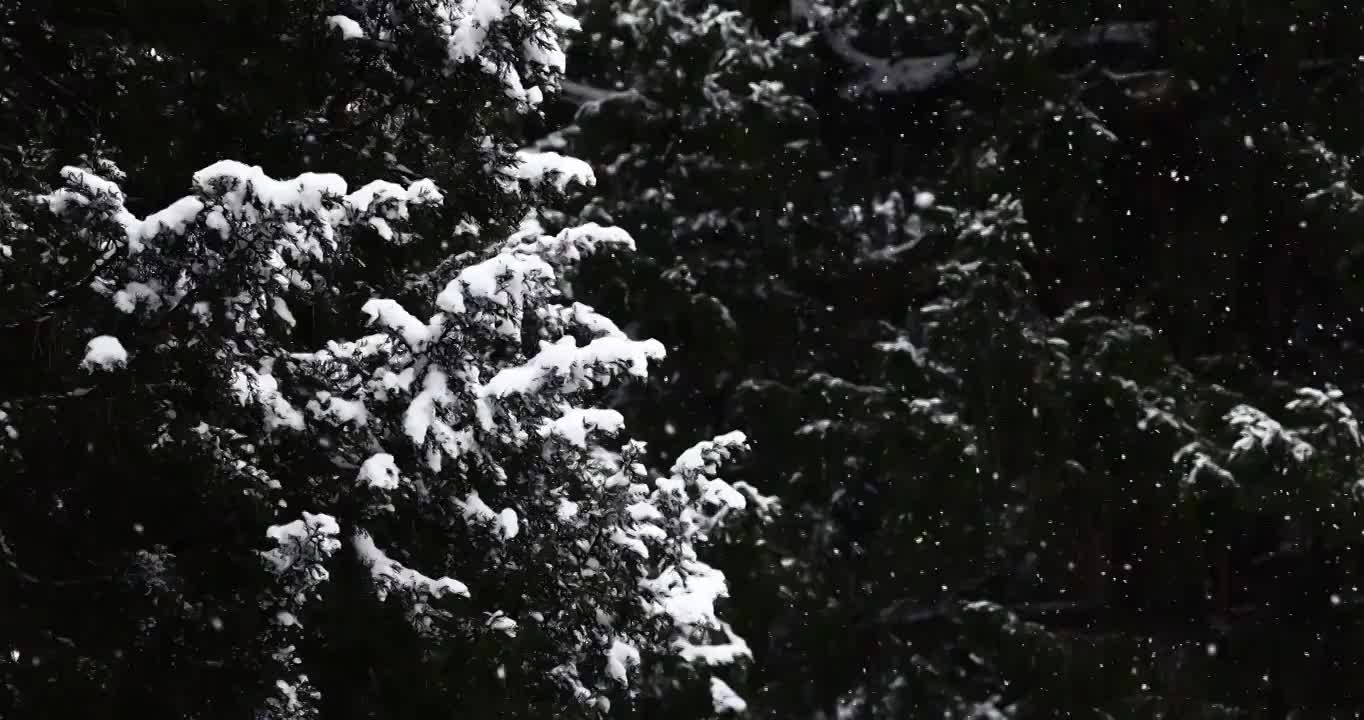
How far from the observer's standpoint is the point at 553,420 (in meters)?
5.52

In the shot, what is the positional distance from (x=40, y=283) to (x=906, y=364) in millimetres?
8252

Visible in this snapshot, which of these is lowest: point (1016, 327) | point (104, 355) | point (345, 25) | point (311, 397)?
point (104, 355)

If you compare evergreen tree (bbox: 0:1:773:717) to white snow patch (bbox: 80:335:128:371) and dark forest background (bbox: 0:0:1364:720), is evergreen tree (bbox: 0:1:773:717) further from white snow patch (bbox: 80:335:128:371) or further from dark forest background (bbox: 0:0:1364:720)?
dark forest background (bbox: 0:0:1364:720)

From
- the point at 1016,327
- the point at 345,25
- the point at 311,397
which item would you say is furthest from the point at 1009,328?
the point at 311,397

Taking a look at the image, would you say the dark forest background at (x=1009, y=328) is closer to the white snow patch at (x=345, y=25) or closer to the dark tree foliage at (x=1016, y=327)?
the dark tree foliage at (x=1016, y=327)

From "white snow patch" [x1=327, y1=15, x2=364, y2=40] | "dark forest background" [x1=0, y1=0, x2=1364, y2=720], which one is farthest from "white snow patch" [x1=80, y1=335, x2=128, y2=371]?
"dark forest background" [x1=0, y1=0, x2=1364, y2=720]

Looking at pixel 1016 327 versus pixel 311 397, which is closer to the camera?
pixel 311 397

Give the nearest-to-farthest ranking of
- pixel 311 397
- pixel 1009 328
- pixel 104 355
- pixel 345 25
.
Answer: pixel 104 355
pixel 311 397
pixel 345 25
pixel 1009 328

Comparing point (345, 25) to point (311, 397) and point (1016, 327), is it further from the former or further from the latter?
point (1016, 327)

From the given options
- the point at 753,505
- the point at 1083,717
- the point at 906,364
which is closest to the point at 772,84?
the point at 906,364

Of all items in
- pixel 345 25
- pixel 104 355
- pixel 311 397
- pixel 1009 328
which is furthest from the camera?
pixel 1009 328

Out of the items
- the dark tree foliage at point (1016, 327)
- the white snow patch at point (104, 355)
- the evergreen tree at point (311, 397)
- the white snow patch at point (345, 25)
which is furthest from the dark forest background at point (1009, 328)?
the white snow patch at point (104, 355)

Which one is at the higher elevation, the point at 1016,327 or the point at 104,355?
the point at 1016,327

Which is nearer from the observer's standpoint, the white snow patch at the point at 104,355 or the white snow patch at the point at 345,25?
the white snow patch at the point at 104,355
